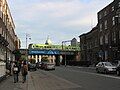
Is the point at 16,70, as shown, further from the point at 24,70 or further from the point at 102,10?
the point at 102,10

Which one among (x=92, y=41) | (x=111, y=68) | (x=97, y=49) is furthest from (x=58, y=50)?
(x=111, y=68)

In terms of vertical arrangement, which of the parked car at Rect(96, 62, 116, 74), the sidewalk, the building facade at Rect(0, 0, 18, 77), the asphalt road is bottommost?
the sidewalk

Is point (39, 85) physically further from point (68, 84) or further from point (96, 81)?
point (96, 81)

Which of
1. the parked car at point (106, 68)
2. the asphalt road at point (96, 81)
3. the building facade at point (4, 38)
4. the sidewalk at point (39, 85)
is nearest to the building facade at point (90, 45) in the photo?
the building facade at point (4, 38)

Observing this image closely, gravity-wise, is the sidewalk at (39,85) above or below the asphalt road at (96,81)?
below

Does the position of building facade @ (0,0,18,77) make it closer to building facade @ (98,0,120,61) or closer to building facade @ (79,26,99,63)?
building facade @ (98,0,120,61)

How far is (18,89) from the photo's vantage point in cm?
2078

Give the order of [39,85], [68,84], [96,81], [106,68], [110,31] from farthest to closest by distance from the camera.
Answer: [110,31], [106,68], [96,81], [39,85], [68,84]

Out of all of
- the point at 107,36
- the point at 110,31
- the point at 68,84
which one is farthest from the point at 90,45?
the point at 68,84

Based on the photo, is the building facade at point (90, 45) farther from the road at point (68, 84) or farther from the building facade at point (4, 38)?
the road at point (68, 84)

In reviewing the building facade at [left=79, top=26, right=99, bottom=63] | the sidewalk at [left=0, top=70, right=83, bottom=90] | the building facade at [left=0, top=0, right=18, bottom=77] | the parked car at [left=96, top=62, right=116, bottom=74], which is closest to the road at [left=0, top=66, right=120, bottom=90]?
the sidewalk at [left=0, top=70, right=83, bottom=90]

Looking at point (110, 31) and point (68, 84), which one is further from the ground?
point (110, 31)

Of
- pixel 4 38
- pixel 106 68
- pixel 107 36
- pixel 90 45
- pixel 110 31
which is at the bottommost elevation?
pixel 106 68

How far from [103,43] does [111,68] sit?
124 ft
